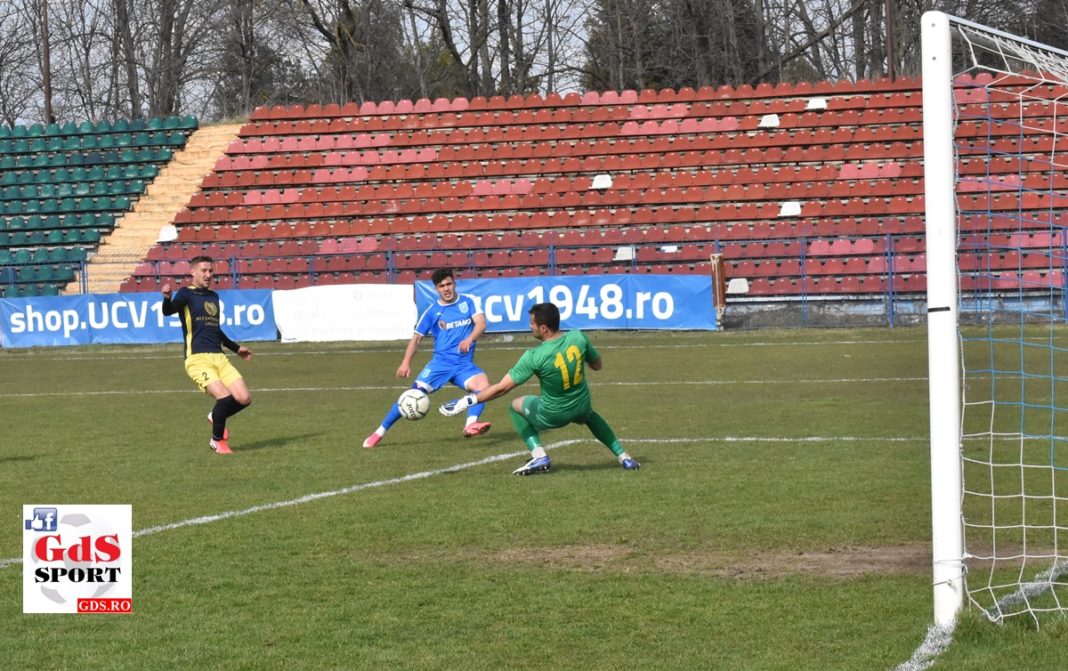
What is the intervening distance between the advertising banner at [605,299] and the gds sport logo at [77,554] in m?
23.8

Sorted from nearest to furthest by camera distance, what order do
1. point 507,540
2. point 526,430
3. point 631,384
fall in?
point 507,540, point 526,430, point 631,384

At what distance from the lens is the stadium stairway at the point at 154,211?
35781 mm

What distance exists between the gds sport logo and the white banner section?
24.1 meters

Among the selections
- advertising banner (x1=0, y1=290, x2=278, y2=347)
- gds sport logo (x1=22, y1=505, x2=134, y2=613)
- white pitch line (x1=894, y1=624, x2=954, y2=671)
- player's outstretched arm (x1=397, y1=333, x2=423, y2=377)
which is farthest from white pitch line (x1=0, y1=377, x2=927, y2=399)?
gds sport logo (x1=22, y1=505, x2=134, y2=613)

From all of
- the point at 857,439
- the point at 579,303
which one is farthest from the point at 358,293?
the point at 857,439

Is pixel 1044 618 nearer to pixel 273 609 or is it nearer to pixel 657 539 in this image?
pixel 657 539

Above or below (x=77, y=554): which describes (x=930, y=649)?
below

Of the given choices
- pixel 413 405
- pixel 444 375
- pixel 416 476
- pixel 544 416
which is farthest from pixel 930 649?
pixel 444 375

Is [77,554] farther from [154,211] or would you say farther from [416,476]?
[154,211]

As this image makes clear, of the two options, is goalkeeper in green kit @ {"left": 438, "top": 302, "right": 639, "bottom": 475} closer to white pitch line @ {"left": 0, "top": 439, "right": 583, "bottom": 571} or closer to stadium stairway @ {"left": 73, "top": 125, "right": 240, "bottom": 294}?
white pitch line @ {"left": 0, "top": 439, "right": 583, "bottom": 571}

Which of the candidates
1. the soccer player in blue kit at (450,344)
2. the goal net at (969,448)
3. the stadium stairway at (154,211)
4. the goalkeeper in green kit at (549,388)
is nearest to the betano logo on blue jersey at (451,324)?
the soccer player in blue kit at (450,344)

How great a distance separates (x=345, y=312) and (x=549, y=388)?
67.3ft

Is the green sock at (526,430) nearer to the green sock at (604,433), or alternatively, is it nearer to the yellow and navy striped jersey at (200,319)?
the green sock at (604,433)

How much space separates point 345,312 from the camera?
101 ft
